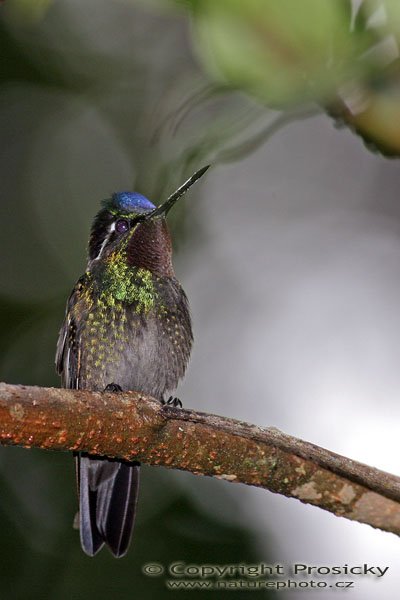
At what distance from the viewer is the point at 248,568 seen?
4195mm

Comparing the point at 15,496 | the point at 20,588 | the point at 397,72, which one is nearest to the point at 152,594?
the point at 20,588

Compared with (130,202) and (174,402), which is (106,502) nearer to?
(174,402)

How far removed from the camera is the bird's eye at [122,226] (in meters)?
4.55

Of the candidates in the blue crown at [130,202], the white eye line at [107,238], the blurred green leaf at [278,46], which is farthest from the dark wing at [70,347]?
the blurred green leaf at [278,46]

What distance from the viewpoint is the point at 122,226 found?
4574 millimetres

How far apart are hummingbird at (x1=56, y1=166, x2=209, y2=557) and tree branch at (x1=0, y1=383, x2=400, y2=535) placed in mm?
1310

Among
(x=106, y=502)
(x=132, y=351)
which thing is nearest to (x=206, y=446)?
(x=132, y=351)

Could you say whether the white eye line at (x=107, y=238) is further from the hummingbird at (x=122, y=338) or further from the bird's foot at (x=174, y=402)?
the bird's foot at (x=174, y=402)

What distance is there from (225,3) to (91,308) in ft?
11.6

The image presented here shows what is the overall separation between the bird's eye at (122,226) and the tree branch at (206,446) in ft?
6.65

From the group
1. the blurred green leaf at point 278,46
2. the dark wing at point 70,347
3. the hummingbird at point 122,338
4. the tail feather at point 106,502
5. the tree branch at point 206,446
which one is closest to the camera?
the blurred green leaf at point 278,46

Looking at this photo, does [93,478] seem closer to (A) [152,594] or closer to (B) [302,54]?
(A) [152,594]

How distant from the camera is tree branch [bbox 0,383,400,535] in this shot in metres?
2.25

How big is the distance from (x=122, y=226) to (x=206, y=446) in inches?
87.5
